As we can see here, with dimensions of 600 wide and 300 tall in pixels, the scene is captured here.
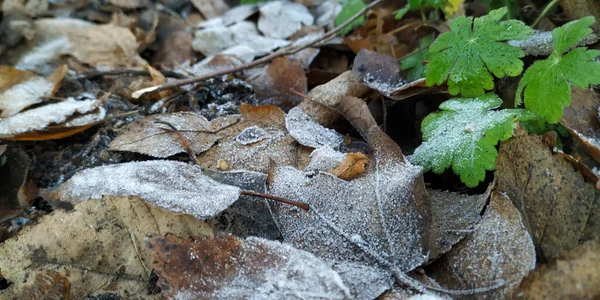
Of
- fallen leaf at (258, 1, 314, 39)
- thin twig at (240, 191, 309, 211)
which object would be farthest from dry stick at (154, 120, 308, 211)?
fallen leaf at (258, 1, 314, 39)

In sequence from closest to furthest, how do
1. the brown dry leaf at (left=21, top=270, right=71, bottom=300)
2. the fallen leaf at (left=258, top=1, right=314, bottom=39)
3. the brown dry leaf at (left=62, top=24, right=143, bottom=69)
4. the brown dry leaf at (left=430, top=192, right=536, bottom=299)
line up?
the brown dry leaf at (left=430, top=192, right=536, bottom=299), the brown dry leaf at (left=21, top=270, right=71, bottom=300), the brown dry leaf at (left=62, top=24, right=143, bottom=69), the fallen leaf at (left=258, top=1, right=314, bottom=39)

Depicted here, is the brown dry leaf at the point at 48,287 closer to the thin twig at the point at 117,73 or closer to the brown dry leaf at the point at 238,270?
the brown dry leaf at the point at 238,270

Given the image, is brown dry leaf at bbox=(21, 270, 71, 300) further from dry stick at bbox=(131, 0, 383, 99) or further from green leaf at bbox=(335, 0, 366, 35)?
green leaf at bbox=(335, 0, 366, 35)

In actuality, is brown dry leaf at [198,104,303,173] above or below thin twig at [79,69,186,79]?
above

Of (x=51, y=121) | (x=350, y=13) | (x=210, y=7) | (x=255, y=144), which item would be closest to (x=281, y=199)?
(x=255, y=144)

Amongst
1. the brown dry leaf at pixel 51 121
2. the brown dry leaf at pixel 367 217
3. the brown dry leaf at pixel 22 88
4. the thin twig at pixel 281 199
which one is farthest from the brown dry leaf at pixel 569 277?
the brown dry leaf at pixel 22 88

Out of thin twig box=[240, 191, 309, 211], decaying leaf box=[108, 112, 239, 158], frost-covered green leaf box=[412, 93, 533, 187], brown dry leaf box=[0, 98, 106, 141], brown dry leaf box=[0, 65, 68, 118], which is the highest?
frost-covered green leaf box=[412, 93, 533, 187]

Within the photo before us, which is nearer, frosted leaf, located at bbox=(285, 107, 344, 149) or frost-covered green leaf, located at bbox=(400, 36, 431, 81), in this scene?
frosted leaf, located at bbox=(285, 107, 344, 149)
